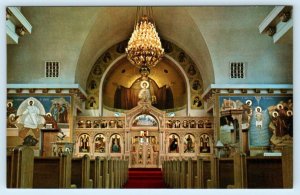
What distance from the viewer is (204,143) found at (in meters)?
17.8

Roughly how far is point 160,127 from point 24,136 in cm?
584

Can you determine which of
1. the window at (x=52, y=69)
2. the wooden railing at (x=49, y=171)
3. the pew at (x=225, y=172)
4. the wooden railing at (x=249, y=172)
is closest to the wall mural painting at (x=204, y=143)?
the window at (x=52, y=69)

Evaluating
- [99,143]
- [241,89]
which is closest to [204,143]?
[241,89]

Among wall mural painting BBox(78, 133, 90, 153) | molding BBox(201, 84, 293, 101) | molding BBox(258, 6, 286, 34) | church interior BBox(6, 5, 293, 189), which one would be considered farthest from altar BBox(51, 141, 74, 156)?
molding BBox(258, 6, 286, 34)

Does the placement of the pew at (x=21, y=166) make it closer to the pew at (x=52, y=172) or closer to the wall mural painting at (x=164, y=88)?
the pew at (x=52, y=172)

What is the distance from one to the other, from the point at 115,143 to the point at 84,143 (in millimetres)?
1172

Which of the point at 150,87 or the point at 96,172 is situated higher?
the point at 150,87

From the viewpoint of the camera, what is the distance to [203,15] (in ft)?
A: 49.5

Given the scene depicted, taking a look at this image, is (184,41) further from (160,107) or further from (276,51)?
(276,51)

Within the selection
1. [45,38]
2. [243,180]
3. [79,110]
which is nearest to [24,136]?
[45,38]

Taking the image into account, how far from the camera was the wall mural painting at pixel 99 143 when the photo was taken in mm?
17984

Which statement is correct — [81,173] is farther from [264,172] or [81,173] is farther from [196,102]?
[196,102]

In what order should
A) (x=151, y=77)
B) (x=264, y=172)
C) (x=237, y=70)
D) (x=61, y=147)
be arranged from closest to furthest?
1. (x=264, y=172)
2. (x=61, y=147)
3. (x=237, y=70)
4. (x=151, y=77)

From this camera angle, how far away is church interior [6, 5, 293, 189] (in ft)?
42.0
